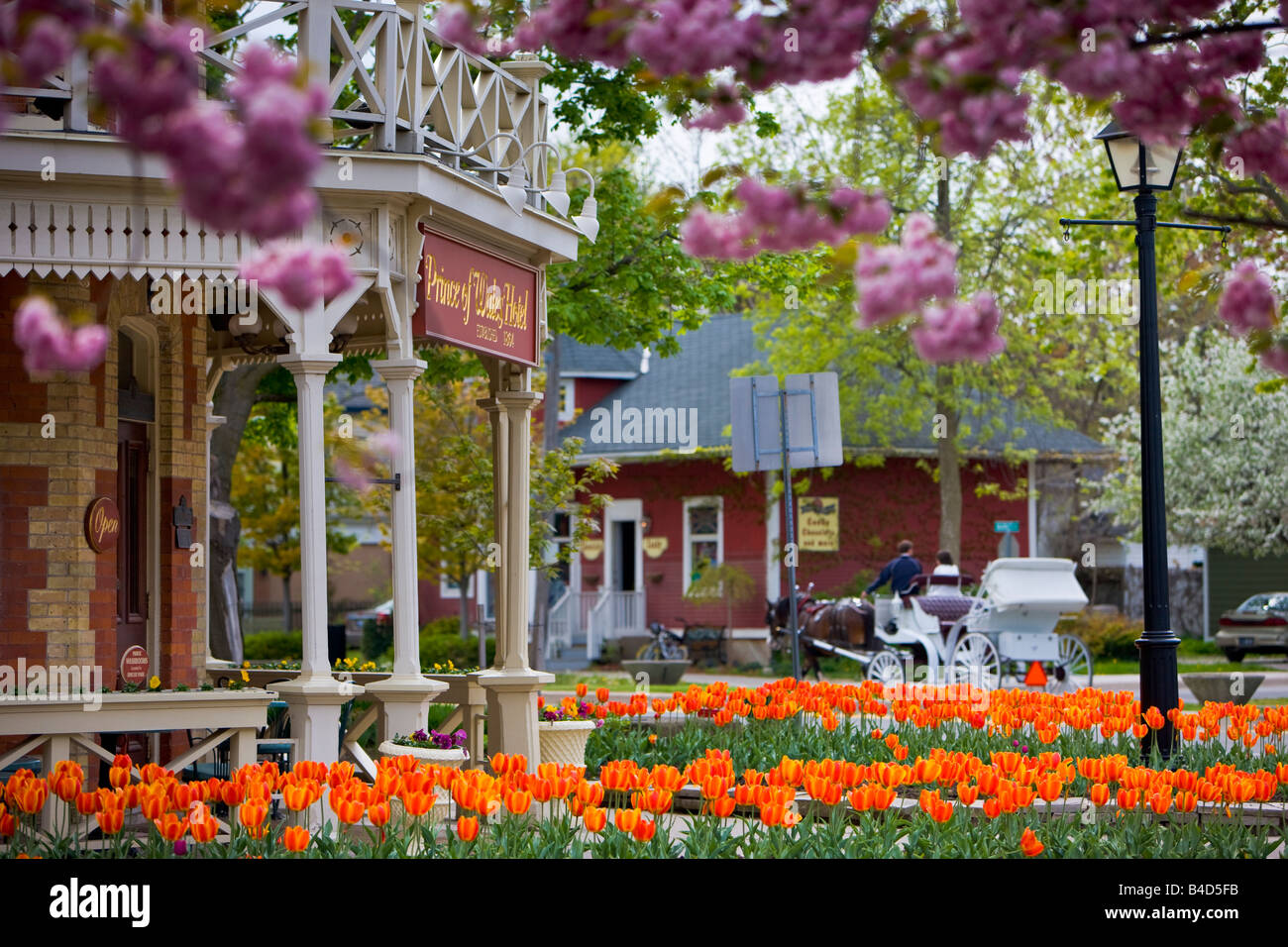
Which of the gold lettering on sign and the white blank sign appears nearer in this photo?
the gold lettering on sign

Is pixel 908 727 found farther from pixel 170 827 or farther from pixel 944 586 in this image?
pixel 944 586

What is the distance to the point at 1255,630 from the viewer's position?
3092cm

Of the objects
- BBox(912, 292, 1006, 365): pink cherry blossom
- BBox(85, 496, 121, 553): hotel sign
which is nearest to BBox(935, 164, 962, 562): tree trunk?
BBox(85, 496, 121, 553): hotel sign

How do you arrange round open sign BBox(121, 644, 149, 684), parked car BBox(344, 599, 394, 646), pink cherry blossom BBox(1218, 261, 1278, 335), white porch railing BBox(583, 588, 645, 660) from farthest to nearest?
parked car BBox(344, 599, 394, 646)
white porch railing BBox(583, 588, 645, 660)
round open sign BBox(121, 644, 149, 684)
pink cherry blossom BBox(1218, 261, 1278, 335)

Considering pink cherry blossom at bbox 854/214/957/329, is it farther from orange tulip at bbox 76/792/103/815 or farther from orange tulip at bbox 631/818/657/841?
orange tulip at bbox 76/792/103/815

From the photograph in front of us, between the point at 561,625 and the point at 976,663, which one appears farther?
the point at 561,625

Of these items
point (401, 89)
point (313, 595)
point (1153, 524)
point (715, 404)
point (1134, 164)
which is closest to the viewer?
point (313, 595)

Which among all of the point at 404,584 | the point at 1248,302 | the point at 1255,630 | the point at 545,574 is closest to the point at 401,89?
the point at 404,584

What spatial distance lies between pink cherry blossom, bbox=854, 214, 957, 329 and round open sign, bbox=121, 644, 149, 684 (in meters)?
8.13

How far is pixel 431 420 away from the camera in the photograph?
3106 cm

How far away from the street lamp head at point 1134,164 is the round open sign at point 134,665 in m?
7.20

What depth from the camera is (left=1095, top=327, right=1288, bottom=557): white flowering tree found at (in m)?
33.4

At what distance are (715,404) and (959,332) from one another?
31.7 m

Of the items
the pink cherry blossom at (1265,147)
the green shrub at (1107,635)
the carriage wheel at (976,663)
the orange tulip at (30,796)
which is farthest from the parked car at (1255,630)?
the pink cherry blossom at (1265,147)
